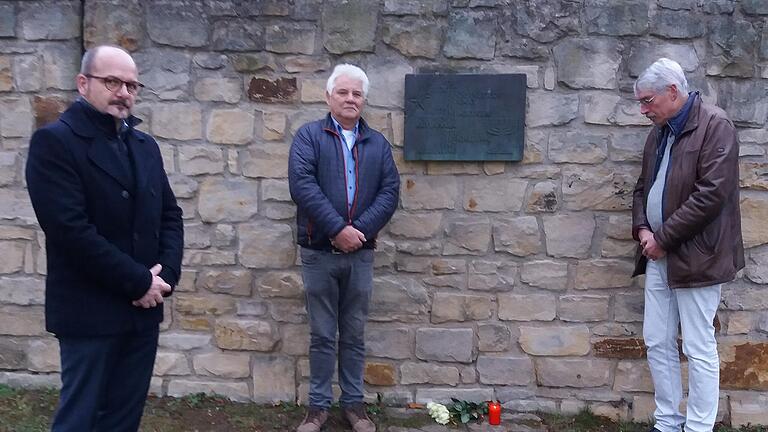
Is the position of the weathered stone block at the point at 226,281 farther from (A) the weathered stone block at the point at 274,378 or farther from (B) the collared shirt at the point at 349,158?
(B) the collared shirt at the point at 349,158

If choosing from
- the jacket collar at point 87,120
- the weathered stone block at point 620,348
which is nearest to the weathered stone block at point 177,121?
the jacket collar at point 87,120

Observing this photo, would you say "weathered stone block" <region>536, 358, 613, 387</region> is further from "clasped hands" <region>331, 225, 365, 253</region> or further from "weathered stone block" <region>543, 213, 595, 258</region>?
"clasped hands" <region>331, 225, 365, 253</region>

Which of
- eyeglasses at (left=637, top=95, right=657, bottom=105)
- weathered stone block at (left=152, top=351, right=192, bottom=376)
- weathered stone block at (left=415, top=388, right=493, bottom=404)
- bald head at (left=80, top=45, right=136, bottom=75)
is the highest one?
eyeglasses at (left=637, top=95, right=657, bottom=105)

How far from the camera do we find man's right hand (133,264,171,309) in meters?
2.73

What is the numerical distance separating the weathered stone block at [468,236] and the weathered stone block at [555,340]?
0.54m

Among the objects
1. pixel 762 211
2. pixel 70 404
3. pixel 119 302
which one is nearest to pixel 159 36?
pixel 119 302

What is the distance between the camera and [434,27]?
13.1ft

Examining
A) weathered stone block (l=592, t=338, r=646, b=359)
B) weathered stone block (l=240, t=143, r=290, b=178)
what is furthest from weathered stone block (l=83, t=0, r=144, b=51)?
weathered stone block (l=592, t=338, r=646, b=359)

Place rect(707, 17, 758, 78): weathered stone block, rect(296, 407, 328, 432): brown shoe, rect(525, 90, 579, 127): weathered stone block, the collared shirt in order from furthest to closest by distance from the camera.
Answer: rect(525, 90, 579, 127): weathered stone block → rect(707, 17, 758, 78): weathered stone block → rect(296, 407, 328, 432): brown shoe → the collared shirt

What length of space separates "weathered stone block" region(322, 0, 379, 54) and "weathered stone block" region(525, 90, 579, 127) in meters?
0.96

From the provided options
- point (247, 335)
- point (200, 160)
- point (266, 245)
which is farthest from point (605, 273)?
point (200, 160)

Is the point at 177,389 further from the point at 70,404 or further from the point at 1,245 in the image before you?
the point at 70,404

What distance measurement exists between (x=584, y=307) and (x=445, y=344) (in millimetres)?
818

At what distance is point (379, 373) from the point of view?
420 centimetres
